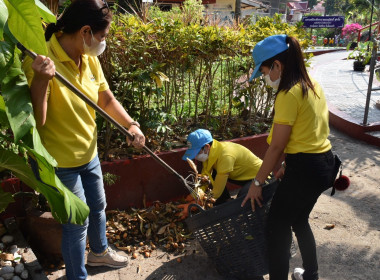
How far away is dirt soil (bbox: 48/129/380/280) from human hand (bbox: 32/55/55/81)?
183 centimetres

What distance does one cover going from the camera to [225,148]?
351cm

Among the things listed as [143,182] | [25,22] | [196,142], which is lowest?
[143,182]

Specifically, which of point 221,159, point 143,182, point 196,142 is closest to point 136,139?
point 196,142

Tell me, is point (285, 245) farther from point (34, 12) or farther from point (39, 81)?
point (34, 12)

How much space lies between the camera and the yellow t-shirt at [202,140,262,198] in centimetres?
338

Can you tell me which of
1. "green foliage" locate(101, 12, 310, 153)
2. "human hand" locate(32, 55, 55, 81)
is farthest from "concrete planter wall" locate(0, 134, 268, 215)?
"human hand" locate(32, 55, 55, 81)

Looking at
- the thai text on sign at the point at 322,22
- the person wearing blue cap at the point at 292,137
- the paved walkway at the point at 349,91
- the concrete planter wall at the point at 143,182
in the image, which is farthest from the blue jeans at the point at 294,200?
the thai text on sign at the point at 322,22

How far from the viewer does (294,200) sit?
97.0 inches

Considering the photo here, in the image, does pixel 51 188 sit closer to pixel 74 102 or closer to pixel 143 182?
pixel 74 102

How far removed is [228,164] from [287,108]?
3.77 feet

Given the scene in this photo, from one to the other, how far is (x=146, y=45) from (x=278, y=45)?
1.80 meters

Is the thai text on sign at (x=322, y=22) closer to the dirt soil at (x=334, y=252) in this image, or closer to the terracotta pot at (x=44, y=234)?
the dirt soil at (x=334, y=252)

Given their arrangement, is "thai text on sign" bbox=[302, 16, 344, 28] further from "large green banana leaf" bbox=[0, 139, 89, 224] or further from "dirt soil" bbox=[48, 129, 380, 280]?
"large green banana leaf" bbox=[0, 139, 89, 224]

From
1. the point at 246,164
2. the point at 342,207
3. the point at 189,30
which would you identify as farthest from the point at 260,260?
the point at 189,30
